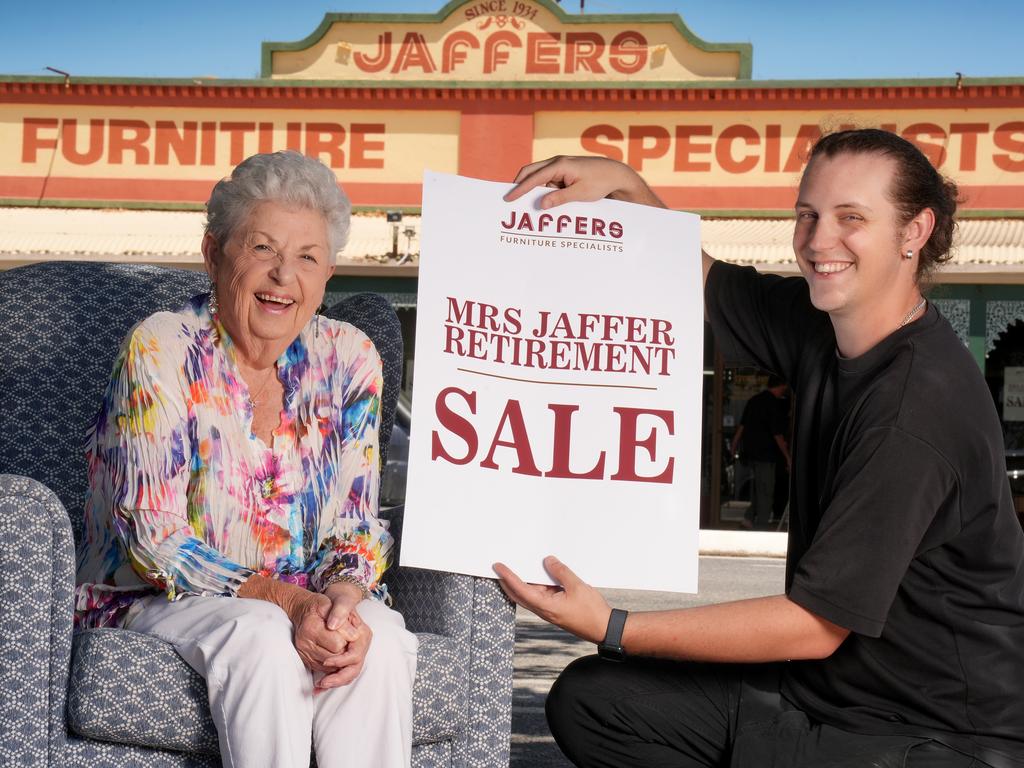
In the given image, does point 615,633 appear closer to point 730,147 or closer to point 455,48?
point 730,147

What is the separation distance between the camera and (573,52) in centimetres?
1484

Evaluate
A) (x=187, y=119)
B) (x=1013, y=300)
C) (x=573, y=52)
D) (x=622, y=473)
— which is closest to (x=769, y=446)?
(x=1013, y=300)

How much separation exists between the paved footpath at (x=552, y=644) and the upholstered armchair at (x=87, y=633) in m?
1.11

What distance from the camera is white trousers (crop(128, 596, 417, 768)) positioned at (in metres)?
2.19

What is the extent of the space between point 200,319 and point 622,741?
4.14 feet

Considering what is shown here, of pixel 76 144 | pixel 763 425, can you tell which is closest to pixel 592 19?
pixel 763 425

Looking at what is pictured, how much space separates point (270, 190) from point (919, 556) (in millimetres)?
1506

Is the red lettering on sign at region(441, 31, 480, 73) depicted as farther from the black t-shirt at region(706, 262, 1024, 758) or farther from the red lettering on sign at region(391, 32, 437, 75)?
the black t-shirt at region(706, 262, 1024, 758)

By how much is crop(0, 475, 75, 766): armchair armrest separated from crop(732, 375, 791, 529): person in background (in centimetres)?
1089

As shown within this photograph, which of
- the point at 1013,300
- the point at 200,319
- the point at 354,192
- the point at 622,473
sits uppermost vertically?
the point at 354,192

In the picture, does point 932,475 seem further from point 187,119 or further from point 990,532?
point 187,119

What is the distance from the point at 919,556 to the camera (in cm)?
222

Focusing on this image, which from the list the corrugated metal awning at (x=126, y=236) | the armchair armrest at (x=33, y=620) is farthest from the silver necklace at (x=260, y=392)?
the corrugated metal awning at (x=126, y=236)

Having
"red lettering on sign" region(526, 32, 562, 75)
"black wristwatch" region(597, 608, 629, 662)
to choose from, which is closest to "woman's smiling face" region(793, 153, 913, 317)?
"black wristwatch" region(597, 608, 629, 662)
